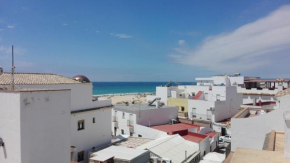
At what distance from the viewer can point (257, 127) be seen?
12.5 meters

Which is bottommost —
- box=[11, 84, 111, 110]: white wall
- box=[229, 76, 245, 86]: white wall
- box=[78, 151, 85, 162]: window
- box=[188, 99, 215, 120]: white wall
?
box=[78, 151, 85, 162]: window

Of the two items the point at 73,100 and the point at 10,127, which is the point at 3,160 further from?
the point at 73,100

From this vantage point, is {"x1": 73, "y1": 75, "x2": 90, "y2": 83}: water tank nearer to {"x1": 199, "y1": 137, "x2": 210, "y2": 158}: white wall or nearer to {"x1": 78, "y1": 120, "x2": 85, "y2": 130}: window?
{"x1": 78, "y1": 120, "x2": 85, "y2": 130}: window

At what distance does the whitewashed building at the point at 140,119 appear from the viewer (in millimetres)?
25853

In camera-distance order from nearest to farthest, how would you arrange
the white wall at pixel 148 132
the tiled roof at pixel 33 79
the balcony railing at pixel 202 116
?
the tiled roof at pixel 33 79 → the white wall at pixel 148 132 → the balcony railing at pixel 202 116

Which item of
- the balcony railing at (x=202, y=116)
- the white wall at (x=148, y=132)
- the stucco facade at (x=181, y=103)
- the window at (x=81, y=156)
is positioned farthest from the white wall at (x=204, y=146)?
the stucco facade at (x=181, y=103)

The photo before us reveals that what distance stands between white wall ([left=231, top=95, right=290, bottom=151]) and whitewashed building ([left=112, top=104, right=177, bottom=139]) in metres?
11.7

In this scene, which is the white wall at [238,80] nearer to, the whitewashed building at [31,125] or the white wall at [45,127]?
the white wall at [45,127]

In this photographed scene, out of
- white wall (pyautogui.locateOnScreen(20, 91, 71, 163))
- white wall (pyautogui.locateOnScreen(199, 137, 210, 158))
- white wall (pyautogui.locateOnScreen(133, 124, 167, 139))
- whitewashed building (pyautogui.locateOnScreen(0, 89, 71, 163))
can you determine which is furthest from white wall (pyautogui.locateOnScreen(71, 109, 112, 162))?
whitewashed building (pyautogui.locateOnScreen(0, 89, 71, 163))

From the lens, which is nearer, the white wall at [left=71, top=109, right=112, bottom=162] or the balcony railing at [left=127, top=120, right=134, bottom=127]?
the white wall at [left=71, top=109, right=112, bottom=162]

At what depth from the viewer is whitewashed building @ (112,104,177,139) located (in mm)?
25853

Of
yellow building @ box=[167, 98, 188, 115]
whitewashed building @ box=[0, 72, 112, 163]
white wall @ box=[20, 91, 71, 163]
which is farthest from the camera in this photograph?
yellow building @ box=[167, 98, 188, 115]

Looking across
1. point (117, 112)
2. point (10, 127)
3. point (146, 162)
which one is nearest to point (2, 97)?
point (10, 127)

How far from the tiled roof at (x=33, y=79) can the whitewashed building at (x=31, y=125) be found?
25.5ft
